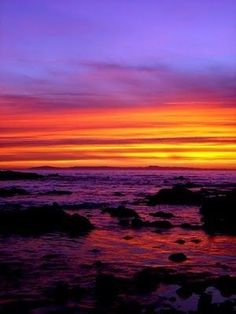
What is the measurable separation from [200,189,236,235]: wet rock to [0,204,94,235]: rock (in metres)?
9.20

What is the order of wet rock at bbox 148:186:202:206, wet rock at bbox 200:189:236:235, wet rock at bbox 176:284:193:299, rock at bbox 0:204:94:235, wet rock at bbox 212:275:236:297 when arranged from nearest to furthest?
wet rock at bbox 176:284:193:299
wet rock at bbox 212:275:236:297
rock at bbox 0:204:94:235
wet rock at bbox 200:189:236:235
wet rock at bbox 148:186:202:206

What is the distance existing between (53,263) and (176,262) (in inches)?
217

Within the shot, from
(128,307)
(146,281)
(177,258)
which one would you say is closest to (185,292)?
(146,281)

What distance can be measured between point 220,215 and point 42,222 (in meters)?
15.3

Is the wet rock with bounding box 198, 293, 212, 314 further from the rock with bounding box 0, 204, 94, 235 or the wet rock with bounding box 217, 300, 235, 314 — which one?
the rock with bounding box 0, 204, 94, 235

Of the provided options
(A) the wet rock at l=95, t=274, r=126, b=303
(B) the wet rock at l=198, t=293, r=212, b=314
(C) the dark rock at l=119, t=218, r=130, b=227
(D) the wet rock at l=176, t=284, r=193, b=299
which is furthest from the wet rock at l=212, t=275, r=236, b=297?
(C) the dark rock at l=119, t=218, r=130, b=227

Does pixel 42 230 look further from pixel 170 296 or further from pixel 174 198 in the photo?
pixel 174 198

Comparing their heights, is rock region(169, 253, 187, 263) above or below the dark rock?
above

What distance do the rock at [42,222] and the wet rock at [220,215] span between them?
30.2 ft

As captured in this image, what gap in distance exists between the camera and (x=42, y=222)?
108 ft

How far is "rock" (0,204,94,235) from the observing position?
31.3m

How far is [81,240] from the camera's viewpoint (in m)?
27.5

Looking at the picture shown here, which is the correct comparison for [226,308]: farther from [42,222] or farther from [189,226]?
[42,222]

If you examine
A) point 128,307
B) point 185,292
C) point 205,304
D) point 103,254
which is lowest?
point 103,254
